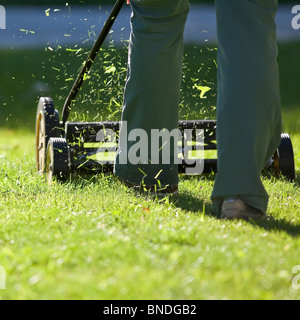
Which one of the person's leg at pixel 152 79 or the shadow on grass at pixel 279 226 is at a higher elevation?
the person's leg at pixel 152 79

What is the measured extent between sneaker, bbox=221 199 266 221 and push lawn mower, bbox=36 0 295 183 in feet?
4.00

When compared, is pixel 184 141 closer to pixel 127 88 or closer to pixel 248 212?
pixel 127 88

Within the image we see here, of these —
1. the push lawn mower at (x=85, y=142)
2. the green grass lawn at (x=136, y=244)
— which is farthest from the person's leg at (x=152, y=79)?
the push lawn mower at (x=85, y=142)

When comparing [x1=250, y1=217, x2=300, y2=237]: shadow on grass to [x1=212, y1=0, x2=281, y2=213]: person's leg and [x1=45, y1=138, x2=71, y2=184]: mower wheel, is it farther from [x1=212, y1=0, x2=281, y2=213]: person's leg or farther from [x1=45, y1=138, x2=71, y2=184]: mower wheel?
[x1=45, y1=138, x2=71, y2=184]: mower wheel

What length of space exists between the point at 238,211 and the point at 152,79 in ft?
2.94

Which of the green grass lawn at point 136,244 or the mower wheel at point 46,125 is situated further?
the mower wheel at point 46,125

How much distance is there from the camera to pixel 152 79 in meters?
3.37

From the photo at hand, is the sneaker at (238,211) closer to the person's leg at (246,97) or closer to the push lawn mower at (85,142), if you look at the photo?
the person's leg at (246,97)

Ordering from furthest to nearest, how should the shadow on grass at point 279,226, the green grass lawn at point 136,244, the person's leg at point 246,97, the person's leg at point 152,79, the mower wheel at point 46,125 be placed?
the mower wheel at point 46,125
the person's leg at point 152,79
the person's leg at point 246,97
the shadow on grass at point 279,226
the green grass lawn at point 136,244

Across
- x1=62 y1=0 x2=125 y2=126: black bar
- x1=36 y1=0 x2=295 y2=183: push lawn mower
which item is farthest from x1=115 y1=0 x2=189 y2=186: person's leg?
x1=36 y1=0 x2=295 y2=183: push lawn mower

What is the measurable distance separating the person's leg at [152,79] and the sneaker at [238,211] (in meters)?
0.70

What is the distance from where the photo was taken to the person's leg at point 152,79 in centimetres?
331
